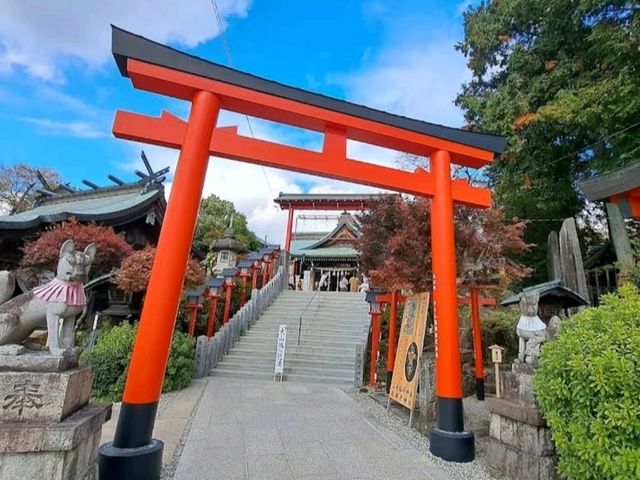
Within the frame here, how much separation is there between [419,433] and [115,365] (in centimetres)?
542

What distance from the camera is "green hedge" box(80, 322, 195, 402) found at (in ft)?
20.6

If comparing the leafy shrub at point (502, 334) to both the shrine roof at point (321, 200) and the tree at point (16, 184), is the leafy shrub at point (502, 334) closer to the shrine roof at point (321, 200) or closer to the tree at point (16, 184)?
the shrine roof at point (321, 200)

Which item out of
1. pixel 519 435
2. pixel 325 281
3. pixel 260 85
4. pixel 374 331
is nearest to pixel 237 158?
pixel 260 85

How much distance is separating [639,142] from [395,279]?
7746mm

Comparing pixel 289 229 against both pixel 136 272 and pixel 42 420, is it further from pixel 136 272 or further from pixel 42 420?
pixel 42 420

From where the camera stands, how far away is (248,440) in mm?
4262

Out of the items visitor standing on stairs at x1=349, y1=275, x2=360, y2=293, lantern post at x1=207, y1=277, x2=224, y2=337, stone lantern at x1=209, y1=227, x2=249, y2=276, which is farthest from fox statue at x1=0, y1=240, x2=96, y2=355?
visitor standing on stairs at x1=349, y1=275, x2=360, y2=293

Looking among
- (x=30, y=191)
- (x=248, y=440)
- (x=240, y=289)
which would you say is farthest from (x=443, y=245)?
(x=30, y=191)

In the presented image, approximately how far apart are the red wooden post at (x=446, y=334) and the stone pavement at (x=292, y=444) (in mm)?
A: 351

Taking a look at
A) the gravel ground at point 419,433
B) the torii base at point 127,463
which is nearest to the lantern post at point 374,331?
the gravel ground at point 419,433

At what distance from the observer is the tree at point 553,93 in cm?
895

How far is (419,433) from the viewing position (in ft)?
16.2

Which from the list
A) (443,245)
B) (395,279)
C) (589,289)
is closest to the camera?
(443,245)

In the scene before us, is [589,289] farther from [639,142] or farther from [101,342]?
[101,342]
